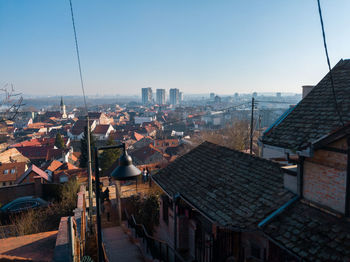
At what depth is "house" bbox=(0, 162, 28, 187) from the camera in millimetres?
31266

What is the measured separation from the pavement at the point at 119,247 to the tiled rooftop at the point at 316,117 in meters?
7.03

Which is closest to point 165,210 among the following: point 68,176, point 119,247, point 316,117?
point 119,247

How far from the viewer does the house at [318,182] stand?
194 inches

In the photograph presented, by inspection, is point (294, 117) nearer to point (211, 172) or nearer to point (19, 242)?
point (211, 172)

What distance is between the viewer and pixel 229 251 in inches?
305

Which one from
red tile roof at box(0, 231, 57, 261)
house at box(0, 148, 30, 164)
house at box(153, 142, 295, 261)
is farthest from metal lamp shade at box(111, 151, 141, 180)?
house at box(0, 148, 30, 164)

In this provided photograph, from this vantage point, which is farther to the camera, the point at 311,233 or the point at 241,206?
the point at 241,206

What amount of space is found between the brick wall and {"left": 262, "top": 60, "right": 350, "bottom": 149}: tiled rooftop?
47 cm

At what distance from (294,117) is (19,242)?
9.60 meters

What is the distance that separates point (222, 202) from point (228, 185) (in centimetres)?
90

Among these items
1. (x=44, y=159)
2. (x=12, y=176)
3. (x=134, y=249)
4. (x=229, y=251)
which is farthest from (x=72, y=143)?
(x=229, y=251)

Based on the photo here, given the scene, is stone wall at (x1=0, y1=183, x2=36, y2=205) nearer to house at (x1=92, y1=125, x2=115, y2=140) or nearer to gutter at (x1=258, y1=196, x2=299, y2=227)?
gutter at (x1=258, y1=196, x2=299, y2=227)

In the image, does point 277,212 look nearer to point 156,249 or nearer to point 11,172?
point 156,249

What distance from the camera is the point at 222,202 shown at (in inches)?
300
